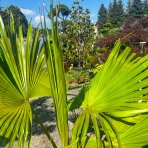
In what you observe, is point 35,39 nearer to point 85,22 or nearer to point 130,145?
point 130,145

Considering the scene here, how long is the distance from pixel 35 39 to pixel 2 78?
1.69 ft

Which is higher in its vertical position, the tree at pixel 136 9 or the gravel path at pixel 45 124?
the tree at pixel 136 9

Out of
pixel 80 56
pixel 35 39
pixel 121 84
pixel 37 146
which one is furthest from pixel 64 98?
pixel 80 56

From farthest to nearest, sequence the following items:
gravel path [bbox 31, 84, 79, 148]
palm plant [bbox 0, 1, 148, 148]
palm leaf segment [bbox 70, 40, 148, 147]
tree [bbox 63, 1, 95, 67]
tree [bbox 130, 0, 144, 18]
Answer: tree [bbox 130, 0, 144, 18], tree [bbox 63, 1, 95, 67], gravel path [bbox 31, 84, 79, 148], palm leaf segment [bbox 70, 40, 148, 147], palm plant [bbox 0, 1, 148, 148]

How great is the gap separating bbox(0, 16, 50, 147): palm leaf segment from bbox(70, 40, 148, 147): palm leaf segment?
0.42 meters

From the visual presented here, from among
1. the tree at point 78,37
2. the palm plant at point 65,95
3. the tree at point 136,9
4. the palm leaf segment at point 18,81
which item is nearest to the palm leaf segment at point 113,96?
the palm plant at point 65,95

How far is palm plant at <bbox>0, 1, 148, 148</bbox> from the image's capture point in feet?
8.22

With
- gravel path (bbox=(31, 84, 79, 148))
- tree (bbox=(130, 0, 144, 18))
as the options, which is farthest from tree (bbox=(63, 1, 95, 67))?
tree (bbox=(130, 0, 144, 18))

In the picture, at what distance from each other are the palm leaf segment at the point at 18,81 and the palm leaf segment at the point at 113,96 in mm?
424

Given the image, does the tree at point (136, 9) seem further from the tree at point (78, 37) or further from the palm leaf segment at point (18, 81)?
the palm leaf segment at point (18, 81)

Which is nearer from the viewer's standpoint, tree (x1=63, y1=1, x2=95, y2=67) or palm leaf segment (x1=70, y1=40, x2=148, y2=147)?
palm leaf segment (x1=70, y1=40, x2=148, y2=147)

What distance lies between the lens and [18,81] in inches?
120

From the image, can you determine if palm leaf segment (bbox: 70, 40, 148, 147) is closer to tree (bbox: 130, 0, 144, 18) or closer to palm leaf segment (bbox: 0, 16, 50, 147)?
palm leaf segment (bbox: 0, 16, 50, 147)

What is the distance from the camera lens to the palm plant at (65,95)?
2.51m
